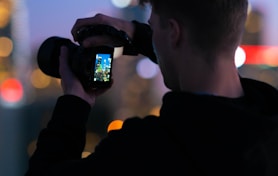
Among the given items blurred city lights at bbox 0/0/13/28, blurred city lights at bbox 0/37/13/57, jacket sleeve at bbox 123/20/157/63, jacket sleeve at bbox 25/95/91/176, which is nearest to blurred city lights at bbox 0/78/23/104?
blurred city lights at bbox 0/37/13/57

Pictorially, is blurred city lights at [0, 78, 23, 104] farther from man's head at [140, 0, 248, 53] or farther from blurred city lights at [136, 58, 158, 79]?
man's head at [140, 0, 248, 53]

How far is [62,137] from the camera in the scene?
0.78m

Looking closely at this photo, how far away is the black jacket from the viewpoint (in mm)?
707

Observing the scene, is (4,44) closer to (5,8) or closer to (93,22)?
(5,8)

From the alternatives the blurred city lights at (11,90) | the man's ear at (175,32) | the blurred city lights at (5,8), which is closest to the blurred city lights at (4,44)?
the blurred city lights at (5,8)

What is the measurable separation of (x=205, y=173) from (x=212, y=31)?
0.18 metres

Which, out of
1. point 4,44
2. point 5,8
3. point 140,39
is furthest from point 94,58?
point 5,8

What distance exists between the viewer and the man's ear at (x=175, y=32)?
0.73 meters

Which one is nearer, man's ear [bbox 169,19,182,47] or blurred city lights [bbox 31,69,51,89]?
man's ear [bbox 169,19,182,47]

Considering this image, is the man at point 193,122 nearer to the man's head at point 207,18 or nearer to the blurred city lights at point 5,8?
the man's head at point 207,18

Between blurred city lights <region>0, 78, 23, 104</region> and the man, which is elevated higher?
the man

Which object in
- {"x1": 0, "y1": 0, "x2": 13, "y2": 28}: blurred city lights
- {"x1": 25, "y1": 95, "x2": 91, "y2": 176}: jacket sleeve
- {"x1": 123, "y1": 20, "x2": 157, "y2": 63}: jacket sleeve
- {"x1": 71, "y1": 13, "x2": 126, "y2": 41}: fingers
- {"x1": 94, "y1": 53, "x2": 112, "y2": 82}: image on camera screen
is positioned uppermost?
{"x1": 71, "y1": 13, "x2": 126, "y2": 41}: fingers

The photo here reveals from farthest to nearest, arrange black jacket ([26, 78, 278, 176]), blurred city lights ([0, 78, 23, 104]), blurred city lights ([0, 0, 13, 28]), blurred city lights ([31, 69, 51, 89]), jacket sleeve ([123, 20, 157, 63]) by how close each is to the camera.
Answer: blurred city lights ([0, 78, 23, 104]) → blurred city lights ([0, 0, 13, 28]) → blurred city lights ([31, 69, 51, 89]) → jacket sleeve ([123, 20, 157, 63]) → black jacket ([26, 78, 278, 176])

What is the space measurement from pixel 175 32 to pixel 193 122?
0.39ft
